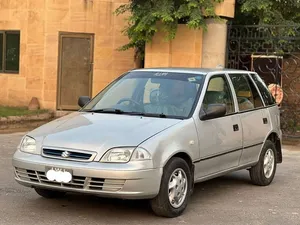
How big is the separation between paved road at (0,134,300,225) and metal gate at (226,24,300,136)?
5296mm

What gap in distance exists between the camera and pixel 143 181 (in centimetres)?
591

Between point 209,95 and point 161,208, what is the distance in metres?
1.73

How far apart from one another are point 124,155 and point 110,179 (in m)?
0.28

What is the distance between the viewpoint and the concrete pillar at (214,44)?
532 inches

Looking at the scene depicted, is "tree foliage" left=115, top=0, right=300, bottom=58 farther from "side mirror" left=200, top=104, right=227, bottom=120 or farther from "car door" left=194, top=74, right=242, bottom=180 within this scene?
"side mirror" left=200, top=104, right=227, bottom=120

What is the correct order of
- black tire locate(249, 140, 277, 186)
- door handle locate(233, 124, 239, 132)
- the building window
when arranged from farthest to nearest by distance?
the building window → black tire locate(249, 140, 277, 186) → door handle locate(233, 124, 239, 132)

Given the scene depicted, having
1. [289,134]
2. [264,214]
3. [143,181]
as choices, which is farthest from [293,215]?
[289,134]

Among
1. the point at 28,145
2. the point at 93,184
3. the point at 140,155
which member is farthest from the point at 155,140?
the point at 28,145

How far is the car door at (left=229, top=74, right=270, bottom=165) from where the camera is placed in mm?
7797

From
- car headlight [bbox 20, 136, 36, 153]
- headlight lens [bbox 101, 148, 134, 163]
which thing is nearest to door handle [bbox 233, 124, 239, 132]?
headlight lens [bbox 101, 148, 134, 163]

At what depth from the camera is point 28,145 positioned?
6.38 m

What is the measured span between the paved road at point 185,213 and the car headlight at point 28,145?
2.32 ft

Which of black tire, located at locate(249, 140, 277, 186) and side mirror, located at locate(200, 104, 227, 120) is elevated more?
side mirror, located at locate(200, 104, 227, 120)

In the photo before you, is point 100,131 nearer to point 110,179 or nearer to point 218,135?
point 110,179
